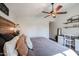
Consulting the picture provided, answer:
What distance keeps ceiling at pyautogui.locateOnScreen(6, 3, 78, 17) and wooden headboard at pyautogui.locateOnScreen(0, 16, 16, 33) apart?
127 millimetres

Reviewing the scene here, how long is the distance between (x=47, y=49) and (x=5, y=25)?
1.93 feet

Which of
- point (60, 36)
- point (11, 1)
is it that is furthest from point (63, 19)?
point (11, 1)

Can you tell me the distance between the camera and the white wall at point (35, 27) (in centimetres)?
122

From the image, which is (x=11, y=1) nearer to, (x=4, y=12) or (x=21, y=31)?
(x=4, y=12)

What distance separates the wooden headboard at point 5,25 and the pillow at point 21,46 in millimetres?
176

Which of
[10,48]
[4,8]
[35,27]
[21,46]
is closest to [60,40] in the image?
[35,27]

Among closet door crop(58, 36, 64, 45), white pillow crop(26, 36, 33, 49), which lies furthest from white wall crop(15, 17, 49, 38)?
closet door crop(58, 36, 64, 45)

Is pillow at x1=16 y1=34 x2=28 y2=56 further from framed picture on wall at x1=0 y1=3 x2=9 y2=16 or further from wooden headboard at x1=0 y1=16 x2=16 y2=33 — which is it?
framed picture on wall at x1=0 y1=3 x2=9 y2=16

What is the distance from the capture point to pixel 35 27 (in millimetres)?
1248

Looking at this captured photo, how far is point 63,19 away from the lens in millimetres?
1256

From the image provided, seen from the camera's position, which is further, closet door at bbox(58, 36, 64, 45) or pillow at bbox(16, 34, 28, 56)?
closet door at bbox(58, 36, 64, 45)

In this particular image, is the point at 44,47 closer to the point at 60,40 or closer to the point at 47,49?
the point at 47,49

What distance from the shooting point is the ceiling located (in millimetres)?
1091

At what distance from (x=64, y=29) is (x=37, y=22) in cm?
37
